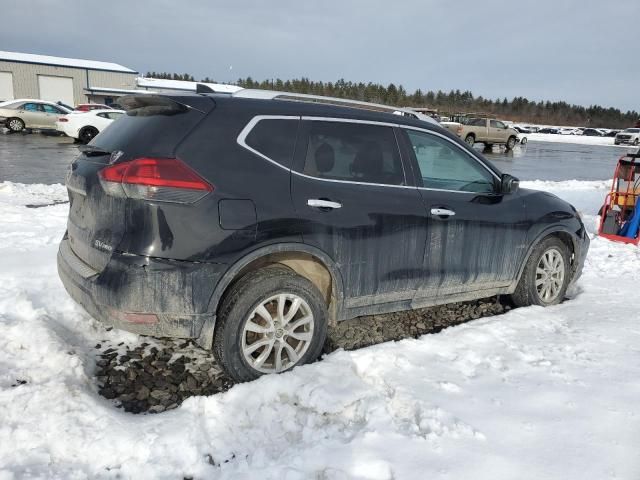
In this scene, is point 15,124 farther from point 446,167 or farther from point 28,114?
point 446,167

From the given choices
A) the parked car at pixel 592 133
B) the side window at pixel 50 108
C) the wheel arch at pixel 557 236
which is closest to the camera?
the wheel arch at pixel 557 236

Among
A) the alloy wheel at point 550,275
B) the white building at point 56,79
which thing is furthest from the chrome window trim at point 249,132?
the white building at point 56,79

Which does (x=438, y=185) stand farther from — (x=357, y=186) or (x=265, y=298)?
(x=265, y=298)

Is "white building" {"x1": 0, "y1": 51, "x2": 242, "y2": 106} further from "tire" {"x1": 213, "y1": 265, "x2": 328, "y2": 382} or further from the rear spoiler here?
"tire" {"x1": 213, "y1": 265, "x2": 328, "y2": 382}

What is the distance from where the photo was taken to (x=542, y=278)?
4.98m

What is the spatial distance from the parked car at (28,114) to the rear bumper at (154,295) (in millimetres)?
24392

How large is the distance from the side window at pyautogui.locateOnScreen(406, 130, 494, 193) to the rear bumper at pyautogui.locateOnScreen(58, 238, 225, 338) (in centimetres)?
191

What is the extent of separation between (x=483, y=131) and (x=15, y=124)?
79.0 feet

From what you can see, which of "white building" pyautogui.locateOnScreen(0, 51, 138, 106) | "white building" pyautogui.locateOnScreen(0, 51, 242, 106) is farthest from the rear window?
"white building" pyautogui.locateOnScreen(0, 51, 138, 106)

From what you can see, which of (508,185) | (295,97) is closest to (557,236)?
(508,185)

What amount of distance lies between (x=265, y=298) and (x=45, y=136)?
81.2 ft

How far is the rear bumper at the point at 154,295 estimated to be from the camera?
118 inches

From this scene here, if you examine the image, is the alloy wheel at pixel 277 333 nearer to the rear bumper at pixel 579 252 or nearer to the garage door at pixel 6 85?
the rear bumper at pixel 579 252

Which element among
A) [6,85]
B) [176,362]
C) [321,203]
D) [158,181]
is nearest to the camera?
[158,181]
